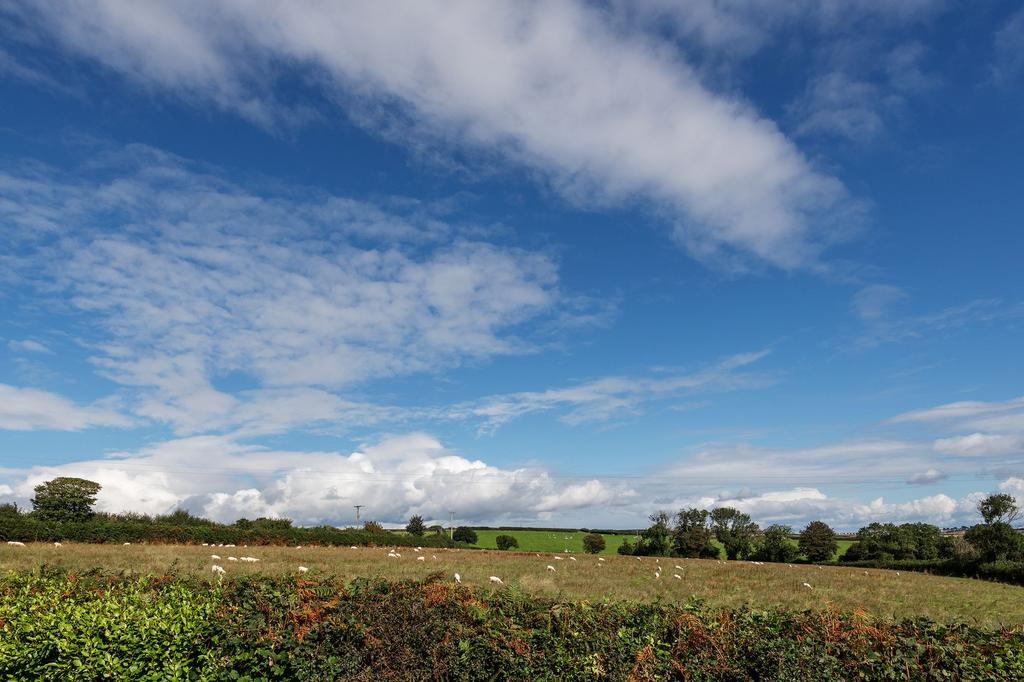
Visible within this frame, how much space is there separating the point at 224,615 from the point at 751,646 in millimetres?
6220

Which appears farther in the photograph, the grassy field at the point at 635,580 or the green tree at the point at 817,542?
the green tree at the point at 817,542

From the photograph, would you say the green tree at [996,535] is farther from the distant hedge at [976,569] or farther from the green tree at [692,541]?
the green tree at [692,541]

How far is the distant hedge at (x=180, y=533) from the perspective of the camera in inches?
1421

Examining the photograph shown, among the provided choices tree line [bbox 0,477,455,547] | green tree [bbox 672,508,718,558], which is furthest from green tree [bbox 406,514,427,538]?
green tree [bbox 672,508,718,558]

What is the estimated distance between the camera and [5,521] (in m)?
35.6

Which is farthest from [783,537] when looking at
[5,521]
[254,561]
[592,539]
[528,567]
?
[5,521]

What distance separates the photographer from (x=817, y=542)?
3310 inches

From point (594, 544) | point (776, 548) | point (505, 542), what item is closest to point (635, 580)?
point (594, 544)

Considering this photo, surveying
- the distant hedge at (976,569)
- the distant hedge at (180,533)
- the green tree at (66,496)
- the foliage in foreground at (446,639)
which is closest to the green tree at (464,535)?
the distant hedge at (180,533)

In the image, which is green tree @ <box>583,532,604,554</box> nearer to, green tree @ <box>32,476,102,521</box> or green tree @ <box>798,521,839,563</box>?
green tree @ <box>798,521,839,563</box>

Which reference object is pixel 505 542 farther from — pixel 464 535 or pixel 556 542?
pixel 556 542

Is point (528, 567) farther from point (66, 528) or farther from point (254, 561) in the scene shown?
point (66, 528)

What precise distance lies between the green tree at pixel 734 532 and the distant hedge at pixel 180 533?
49.0 meters

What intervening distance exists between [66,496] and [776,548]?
91.1 m
